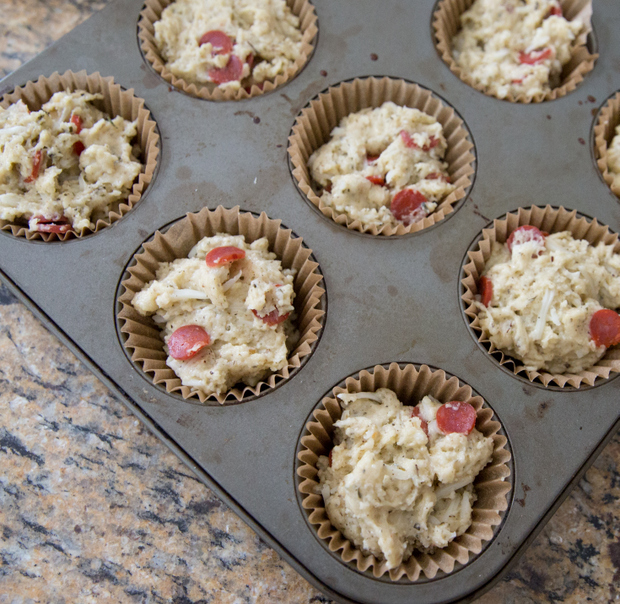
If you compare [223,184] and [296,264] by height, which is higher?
[223,184]

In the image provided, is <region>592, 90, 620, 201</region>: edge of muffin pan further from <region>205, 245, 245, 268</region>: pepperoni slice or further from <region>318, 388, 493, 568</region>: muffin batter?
<region>205, 245, 245, 268</region>: pepperoni slice

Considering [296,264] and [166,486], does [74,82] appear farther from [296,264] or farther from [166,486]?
[166,486]

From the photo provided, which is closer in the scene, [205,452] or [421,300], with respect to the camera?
[205,452]

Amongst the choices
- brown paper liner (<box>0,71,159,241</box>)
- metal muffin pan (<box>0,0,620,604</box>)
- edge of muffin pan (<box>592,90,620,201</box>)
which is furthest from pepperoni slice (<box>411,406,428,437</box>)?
brown paper liner (<box>0,71,159,241</box>)

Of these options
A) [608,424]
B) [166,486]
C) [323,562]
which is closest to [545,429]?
[608,424]

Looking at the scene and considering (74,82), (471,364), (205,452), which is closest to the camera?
(205,452)

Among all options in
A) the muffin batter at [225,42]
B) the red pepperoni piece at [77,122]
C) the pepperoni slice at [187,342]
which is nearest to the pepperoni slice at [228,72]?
the muffin batter at [225,42]
